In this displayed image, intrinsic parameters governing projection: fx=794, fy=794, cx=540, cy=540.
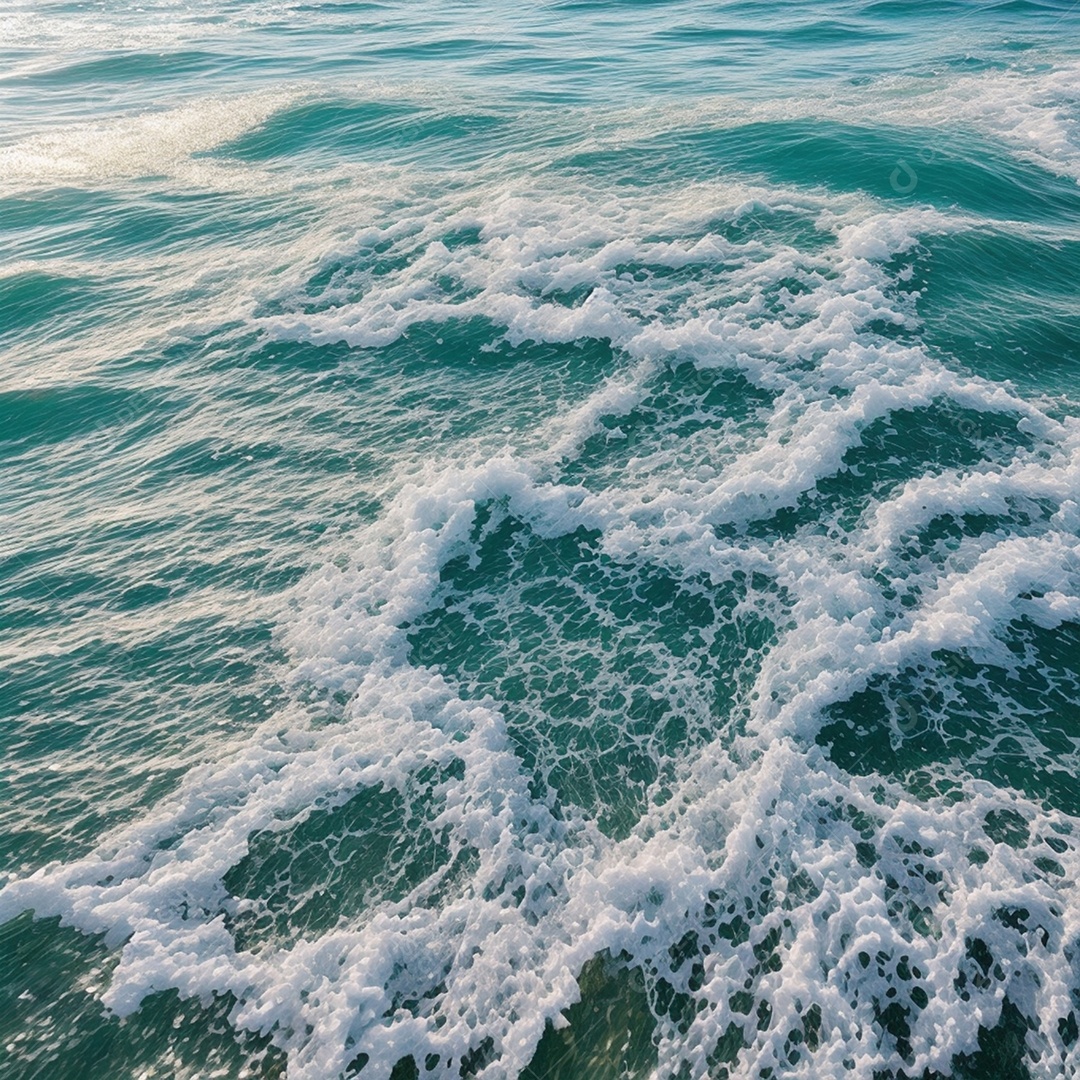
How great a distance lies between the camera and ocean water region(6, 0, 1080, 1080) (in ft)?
13.8

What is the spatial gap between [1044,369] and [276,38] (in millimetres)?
27537

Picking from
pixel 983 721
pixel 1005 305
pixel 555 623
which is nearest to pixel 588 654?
pixel 555 623

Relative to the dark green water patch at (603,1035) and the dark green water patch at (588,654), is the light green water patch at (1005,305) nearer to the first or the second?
the dark green water patch at (588,654)

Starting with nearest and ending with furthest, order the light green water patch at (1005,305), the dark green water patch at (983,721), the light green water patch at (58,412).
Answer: the dark green water patch at (983,721)
the light green water patch at (1005,305)
the light green water patch at (58,412)

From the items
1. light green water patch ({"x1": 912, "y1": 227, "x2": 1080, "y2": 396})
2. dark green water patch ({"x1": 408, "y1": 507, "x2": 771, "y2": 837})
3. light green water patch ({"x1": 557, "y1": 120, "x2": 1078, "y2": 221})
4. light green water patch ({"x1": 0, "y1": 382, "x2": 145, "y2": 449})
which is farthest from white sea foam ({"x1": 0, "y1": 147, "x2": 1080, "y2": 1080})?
light green water patch ({"x1": 557, "y1": 120, "x2": 1078, "y2": 221})

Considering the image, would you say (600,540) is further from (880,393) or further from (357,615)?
(880,393)

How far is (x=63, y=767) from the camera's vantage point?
5461mm

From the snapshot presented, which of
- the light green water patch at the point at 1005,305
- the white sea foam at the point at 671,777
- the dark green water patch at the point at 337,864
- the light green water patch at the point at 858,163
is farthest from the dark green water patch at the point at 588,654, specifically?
the light green water patch at the point at 858,163

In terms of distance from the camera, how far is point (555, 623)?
20.9 feet

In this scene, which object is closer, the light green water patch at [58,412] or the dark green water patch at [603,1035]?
the dark green water patch at [603,1035]

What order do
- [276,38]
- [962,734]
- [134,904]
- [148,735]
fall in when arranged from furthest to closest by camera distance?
[276,38], [148,735], [962,734], [134,904]

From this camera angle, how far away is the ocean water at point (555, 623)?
4.21 meters

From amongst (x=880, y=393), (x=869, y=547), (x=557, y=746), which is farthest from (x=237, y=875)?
(x=880, y=393)

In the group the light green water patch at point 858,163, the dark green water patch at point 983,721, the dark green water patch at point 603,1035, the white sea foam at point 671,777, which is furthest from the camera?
the light green water patch at point 858,163
